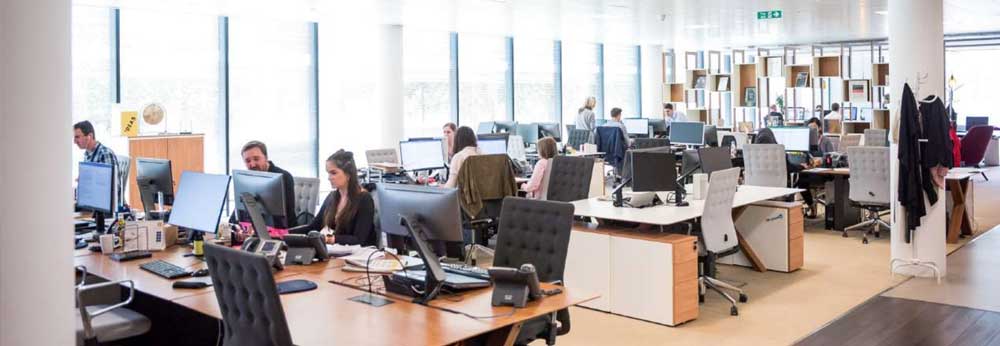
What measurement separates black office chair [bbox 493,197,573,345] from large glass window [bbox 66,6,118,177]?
773cm

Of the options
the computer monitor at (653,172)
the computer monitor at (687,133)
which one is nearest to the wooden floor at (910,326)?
the computer monitor at (653,172)

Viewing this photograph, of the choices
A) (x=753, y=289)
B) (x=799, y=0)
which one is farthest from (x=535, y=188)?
(x=799, y=0)

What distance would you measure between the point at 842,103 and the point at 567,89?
5.30m

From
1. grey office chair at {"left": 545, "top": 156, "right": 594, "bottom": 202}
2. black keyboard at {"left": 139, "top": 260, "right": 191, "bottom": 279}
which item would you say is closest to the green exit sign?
grey office chair at {"left": 545, "top": 156, "right": 594, "bottom": 202}

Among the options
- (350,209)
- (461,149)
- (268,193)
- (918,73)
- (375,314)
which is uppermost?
(918,73)

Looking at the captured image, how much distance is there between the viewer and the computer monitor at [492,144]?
32.6 feet

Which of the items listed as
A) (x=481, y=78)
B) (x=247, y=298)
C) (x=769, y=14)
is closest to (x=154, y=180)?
(x=247, y=298)

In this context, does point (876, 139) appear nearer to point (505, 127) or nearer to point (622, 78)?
point (505, 127)

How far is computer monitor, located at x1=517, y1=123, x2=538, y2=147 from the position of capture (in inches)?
525

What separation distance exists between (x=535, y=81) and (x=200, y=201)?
12.4m

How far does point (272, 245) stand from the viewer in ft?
13.9

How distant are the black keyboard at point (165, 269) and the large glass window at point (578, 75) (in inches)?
524

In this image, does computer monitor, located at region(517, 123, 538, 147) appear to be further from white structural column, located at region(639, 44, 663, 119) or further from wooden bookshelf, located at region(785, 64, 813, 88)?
wooden bookshelf, located at region(785, 64, 813, 88)

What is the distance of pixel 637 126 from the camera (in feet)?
52.2
